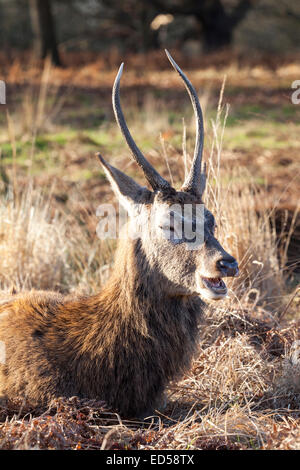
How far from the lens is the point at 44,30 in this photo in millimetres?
18766

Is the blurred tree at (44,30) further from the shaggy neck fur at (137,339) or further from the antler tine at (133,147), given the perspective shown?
the shaggy neck fur at (137,339)

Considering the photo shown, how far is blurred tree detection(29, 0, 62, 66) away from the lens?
18.7m

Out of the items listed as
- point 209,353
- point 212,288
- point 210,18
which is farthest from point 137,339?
point 210,18

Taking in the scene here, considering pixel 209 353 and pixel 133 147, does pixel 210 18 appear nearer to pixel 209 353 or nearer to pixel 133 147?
pixel 209 353

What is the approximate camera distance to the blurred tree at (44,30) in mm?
18703

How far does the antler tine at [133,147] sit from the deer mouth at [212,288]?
64 cm

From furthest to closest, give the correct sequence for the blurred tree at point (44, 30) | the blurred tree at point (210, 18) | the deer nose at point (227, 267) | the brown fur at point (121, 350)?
1. the blurred tree at point (210, 18)
2. the blurred tree at point (44, 30)
3. the brown fur at point (121, 350)
4. the deer nose at point (227, 267)

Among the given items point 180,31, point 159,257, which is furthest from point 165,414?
point 180,31

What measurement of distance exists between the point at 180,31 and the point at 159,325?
31.2m

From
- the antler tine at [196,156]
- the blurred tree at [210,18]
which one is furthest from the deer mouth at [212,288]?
the blurred tree at [210,18]

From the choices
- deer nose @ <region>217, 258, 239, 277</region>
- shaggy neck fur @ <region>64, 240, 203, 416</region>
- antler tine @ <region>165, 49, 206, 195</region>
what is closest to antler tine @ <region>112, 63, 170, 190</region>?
antler tine @ <region>165, 49, 206, 195</region>

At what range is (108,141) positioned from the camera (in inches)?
444

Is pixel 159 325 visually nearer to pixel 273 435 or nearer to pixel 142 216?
pixel 142 216

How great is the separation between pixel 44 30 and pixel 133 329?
16.8 meters
